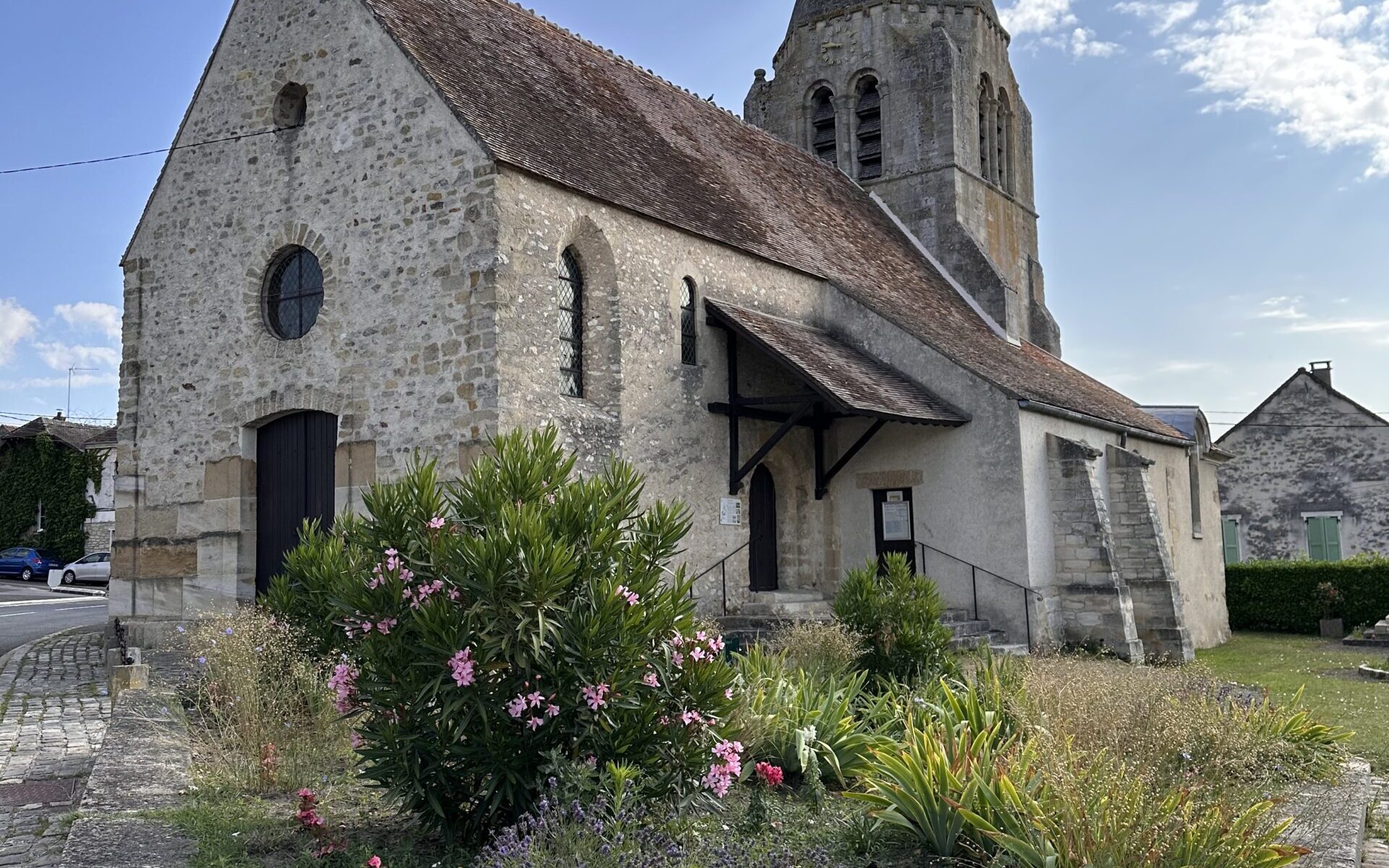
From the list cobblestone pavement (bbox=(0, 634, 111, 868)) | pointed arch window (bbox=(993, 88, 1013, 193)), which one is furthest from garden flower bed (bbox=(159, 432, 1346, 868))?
pointed arch window (bbox=(993, 88, 1013, 193))

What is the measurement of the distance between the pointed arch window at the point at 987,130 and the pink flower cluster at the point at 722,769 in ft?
67.6

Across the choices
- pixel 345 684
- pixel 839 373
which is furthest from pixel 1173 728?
pixel 839 373

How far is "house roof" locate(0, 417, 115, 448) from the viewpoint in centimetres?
3738

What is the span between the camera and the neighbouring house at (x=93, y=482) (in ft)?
120

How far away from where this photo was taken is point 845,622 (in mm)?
10023

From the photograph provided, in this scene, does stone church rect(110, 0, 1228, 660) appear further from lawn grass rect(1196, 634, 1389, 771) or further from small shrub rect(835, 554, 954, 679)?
small shrub rect(835, 554, 954, 679)

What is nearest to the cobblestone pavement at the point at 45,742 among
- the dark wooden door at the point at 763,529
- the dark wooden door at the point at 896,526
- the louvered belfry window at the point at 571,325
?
the louvered belfry window at the point at 571,325

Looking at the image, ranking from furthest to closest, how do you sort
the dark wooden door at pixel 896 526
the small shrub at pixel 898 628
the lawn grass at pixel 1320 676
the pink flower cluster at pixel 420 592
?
the dark wooden door at pixel 896 526 → the small shrub at pixel 898 628 → the lawn grass at pixel 1320 676 → the pink flower cluster at pixel 420 592

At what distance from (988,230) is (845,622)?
1572cm

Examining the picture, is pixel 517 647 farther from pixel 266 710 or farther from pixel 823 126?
pixel 823 126

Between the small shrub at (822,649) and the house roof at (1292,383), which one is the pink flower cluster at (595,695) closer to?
the small shrub at (822,649)

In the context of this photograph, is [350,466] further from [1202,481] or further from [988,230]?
[1202,481]

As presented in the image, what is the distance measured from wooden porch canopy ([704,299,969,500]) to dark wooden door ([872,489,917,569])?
83 cm

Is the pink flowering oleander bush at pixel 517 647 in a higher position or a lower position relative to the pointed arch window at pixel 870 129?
lower
